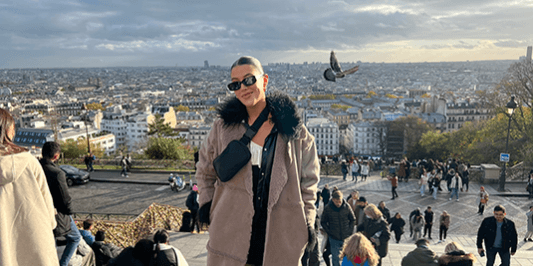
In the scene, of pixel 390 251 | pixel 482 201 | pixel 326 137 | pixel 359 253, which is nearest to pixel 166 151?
pixel 482 201

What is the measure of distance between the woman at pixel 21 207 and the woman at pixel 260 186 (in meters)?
1.07

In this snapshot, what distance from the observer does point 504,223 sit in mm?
6172

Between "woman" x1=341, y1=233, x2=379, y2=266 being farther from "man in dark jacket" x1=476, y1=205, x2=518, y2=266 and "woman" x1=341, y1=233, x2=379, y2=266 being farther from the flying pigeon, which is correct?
the flying pigeon

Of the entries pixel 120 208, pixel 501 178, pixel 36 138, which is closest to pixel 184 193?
pixel 120 208

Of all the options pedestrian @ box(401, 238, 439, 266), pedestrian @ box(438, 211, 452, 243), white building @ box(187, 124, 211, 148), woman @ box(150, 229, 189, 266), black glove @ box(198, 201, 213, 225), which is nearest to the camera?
black glove @ box(198, 201, 213, 225)

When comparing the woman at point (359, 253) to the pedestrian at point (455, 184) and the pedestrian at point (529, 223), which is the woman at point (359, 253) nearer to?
the pedestrian at point (529, 223)

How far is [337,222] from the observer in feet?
20.3

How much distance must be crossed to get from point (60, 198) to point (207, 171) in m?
1.73

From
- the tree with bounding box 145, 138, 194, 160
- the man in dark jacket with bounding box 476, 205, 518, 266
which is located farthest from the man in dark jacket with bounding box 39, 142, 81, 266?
the tree with bounding box 145, 138, 194, 160

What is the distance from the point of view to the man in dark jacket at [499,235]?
6121mm

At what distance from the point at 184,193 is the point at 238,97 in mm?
15242

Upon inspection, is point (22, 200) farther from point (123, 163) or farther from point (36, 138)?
point (36, 138)

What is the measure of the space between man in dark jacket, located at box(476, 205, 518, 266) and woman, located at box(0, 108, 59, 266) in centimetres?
606

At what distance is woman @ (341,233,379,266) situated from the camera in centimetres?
444
